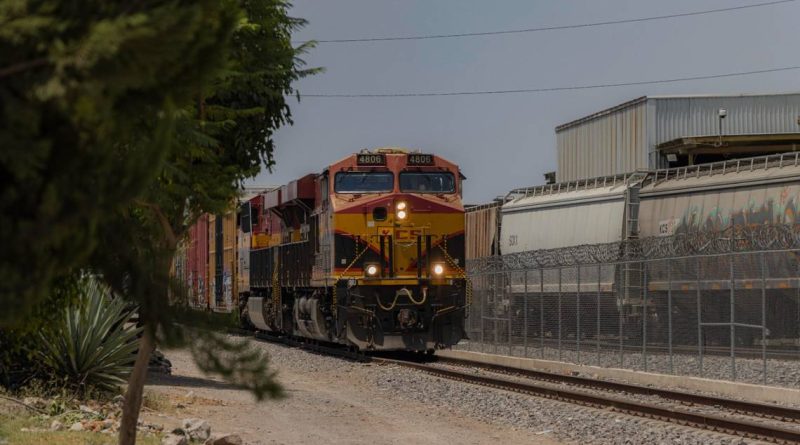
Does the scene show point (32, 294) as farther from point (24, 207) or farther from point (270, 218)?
point (270, 218)

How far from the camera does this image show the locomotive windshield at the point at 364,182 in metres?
24.2

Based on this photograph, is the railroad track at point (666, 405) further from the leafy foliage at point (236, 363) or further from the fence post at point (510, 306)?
the leafy foliage at point (236, 363)

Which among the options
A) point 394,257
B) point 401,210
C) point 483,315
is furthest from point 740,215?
point 394,257

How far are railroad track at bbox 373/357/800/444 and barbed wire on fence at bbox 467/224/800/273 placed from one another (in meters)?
2.81

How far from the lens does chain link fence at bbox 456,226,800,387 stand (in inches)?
752

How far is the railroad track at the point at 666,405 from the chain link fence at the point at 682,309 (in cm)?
156

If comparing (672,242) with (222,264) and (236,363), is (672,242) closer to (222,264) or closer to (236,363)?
(236,363)

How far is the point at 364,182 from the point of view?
956 inches

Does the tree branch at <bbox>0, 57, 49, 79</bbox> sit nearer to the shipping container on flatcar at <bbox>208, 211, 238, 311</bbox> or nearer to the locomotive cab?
the locomotive cab

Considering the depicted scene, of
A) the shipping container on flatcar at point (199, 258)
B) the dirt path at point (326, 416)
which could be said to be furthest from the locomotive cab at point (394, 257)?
the shipping container on flatcar at point (199, 258)

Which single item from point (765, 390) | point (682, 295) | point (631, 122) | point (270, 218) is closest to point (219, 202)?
point (765, 390)

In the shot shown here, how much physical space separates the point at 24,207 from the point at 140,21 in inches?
27.6

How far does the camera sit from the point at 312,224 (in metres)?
26.2

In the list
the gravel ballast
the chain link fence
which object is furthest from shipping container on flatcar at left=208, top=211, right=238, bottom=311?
the gravel ballast
